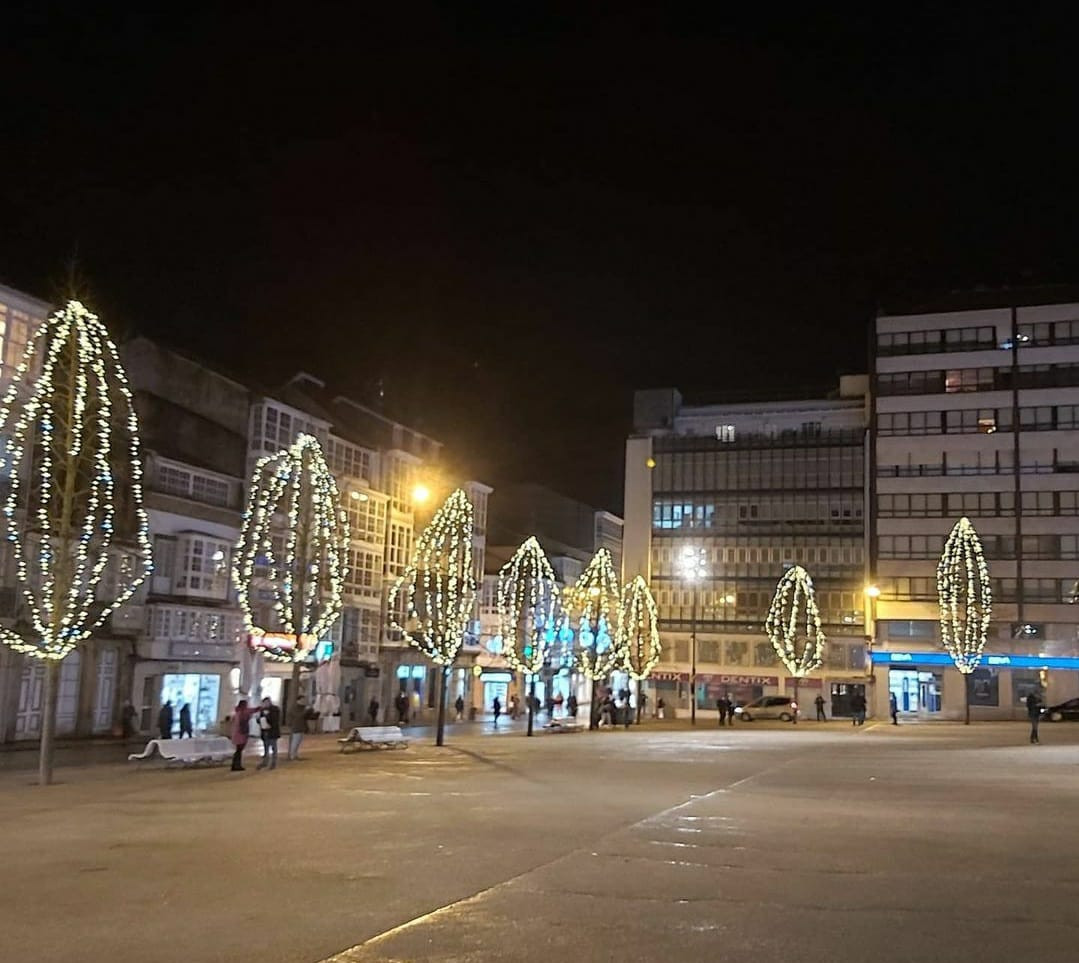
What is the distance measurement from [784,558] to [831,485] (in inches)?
250

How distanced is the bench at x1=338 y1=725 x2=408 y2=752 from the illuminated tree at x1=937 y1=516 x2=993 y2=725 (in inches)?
1404

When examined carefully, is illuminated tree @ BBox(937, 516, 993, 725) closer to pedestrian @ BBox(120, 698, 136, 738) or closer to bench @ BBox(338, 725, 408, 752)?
bench @ BBox(338, 725, 408, 752)

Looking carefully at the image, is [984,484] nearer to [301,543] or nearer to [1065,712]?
[1065,712]

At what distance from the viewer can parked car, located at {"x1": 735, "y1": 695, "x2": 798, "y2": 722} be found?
66.5 meters

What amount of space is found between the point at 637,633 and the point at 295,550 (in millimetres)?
32506

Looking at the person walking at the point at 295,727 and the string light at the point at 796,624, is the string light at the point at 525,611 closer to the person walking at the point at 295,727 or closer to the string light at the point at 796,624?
the person walking at the point at 295,727

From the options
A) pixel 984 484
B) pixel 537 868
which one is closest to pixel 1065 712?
pixel 984 484

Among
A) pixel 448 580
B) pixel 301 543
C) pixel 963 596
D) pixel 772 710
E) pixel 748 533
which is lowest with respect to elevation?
pixel 772 710

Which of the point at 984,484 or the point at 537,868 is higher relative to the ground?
the point at 984,484

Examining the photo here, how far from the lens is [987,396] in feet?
258

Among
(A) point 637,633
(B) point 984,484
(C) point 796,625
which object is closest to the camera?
(A) point 637,633

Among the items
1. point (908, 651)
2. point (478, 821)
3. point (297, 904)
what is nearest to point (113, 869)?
point (297, 904)

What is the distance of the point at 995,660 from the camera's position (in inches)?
2928

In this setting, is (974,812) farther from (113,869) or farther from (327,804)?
(113,869)
